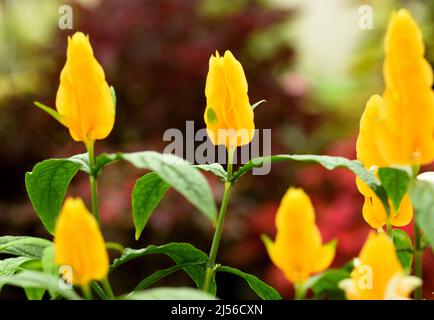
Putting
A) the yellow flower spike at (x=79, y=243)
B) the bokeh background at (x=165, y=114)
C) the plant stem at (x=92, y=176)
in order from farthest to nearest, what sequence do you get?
the bokeh background at (x=165, y=114) → the plant stem at (x=92, y=176) → the yellow flower spike at (x=79, y=243)

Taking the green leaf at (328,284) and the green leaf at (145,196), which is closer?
the green leaf at (328,284)

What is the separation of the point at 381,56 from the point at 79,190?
48.2 inches

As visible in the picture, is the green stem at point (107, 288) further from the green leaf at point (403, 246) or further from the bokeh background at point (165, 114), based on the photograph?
the bokeh background at point (165, 114)

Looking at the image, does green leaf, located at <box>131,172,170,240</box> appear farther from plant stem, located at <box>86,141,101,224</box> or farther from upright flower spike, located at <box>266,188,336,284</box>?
upright flower spike, located at <box>266,188,336,284</box>

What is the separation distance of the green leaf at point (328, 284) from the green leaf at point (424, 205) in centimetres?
5

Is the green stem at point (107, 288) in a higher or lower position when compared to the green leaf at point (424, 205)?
lower

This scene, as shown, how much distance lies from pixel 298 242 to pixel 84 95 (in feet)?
0.59

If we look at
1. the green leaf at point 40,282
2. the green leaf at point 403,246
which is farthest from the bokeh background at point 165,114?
the green leaf at point 40,282

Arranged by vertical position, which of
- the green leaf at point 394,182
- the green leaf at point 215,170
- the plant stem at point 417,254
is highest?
the green leaf at point 215,170

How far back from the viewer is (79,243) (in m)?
0.42

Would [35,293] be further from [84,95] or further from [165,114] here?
[165,114]

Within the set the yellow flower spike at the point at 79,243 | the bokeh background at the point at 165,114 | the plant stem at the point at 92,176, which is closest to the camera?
the yellow flower spike at the point at 79,243

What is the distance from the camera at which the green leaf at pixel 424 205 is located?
1.46ft

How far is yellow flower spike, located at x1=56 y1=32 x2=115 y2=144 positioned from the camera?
51 centimetres
